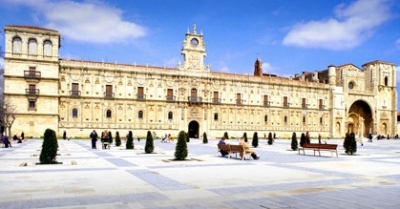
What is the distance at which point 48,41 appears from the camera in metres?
43.3

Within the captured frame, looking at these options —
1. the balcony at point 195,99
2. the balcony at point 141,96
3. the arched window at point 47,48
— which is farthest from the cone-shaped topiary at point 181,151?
the balcony at point 195,99

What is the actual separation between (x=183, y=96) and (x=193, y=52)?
6230mm

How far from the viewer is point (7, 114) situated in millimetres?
38594

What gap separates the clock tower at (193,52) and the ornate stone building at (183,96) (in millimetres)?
137

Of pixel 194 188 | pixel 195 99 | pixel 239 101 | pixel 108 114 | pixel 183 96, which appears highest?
pixel 183 96

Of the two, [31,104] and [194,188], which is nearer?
[194,188]

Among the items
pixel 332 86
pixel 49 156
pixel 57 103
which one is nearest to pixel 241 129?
pixel 332 86

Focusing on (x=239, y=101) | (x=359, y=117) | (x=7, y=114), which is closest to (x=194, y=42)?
(x=239, y=101)

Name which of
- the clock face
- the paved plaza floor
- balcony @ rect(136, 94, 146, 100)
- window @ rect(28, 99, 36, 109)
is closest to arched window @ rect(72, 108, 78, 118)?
window @ rect(28, 99, 36, 109)

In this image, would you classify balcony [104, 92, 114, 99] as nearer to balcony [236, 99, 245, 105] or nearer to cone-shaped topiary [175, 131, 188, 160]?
balcony [236, 99, 245, 105]

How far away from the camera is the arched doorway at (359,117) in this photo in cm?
6462

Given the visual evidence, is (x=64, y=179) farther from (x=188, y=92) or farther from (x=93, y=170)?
(x=188, y=92)

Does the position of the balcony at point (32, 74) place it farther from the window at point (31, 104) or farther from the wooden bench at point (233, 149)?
the wooden bench at point (233, 149)

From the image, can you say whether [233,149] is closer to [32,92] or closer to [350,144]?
[350,144]
